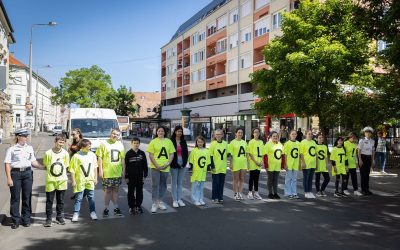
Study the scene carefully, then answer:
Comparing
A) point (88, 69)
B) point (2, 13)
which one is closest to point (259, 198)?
point (2, 13)

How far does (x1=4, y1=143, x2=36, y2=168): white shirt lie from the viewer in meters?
7.07

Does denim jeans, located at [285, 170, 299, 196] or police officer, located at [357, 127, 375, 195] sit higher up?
police officer, located at [357, 127, 375, 195]

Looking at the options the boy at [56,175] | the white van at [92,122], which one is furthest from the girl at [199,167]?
the white van at [92,122]

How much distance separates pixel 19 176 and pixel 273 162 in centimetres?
561

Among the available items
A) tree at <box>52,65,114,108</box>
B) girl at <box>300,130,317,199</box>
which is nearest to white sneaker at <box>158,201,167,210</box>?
girl at <box>300,130,317,199</box>

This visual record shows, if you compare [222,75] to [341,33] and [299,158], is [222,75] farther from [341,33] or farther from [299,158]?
[299,158]

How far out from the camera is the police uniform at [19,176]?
23.2 feet

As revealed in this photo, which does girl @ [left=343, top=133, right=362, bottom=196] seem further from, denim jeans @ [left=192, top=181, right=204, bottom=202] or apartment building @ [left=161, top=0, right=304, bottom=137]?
apartment building @ [left=161, top=0, right=304, bottom=137]

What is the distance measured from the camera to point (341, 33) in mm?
19984

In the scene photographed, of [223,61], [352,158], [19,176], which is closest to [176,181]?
[19,176]

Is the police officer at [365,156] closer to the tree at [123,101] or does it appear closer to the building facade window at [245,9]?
the building facade window at [245,9]

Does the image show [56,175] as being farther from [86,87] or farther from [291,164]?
[86,87]

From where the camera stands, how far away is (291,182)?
33.2 ft

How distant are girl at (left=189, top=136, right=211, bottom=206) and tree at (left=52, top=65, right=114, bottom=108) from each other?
73.6 metres
